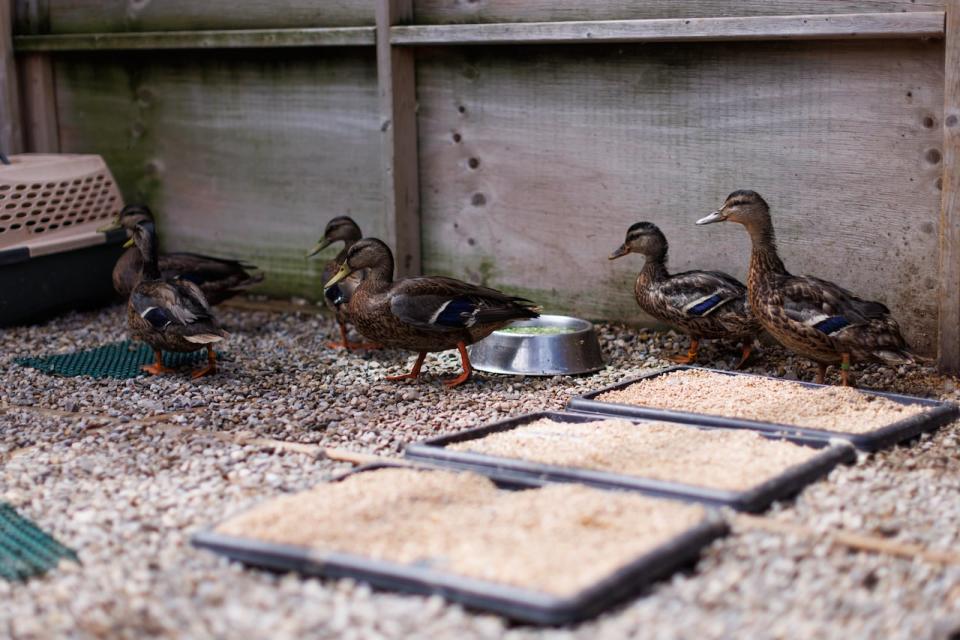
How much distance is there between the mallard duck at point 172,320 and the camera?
601 centimetres

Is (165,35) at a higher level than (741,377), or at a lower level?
higher

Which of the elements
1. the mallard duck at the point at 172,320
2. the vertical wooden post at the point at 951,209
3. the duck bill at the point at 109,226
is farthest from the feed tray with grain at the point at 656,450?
the duck bill at the point at 109,226

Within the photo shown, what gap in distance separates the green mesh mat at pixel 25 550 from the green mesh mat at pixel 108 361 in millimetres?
2241

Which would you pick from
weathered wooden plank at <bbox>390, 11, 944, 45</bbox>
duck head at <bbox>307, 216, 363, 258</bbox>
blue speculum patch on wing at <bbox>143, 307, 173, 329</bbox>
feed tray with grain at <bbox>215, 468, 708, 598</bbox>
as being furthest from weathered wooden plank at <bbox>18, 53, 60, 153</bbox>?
feed tray with grain at <bbox>215, 468, 708, 598</bbox>

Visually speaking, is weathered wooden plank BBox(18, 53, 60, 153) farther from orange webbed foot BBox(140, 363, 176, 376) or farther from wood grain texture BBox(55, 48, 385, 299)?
orange webbed foot BBox(140, 363, 176, 376)

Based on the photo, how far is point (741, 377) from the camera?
550 centimetres

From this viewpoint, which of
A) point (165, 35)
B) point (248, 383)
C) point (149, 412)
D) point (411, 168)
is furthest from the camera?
point (165, 35)

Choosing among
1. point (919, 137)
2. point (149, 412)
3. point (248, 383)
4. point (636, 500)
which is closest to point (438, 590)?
point (636, 500)

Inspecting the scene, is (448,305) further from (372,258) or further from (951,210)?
(951,210)

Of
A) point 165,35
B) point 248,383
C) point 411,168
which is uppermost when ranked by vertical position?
point 165,35

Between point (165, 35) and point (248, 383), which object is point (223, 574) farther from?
point (165, 35)

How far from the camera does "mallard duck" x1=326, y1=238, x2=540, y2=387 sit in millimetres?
5863

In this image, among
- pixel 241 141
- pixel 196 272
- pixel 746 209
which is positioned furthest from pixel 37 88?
pixel 746 209

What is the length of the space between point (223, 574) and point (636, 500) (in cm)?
121
